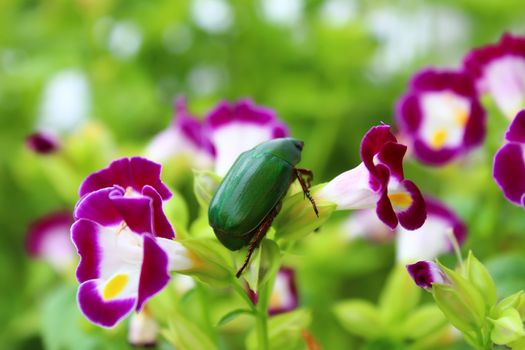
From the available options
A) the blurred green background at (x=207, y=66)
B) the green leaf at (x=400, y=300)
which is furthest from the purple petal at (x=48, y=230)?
the green leaf at (x=400, y=300)

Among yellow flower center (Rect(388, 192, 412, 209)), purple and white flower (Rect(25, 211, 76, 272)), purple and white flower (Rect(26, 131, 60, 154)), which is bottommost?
purple and white flower (Rect(25, 211, 76, 272))

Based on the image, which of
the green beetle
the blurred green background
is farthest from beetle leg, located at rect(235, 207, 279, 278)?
the blurred green background

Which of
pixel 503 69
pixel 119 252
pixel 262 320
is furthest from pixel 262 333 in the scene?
pixel 503 69

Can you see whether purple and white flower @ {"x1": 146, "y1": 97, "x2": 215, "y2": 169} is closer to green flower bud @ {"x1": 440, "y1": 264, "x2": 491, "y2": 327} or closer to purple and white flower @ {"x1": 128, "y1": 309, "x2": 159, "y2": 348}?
purple and white flower @ {"x1": 128, "y1": 309, "x2": 159, "y2": 348}

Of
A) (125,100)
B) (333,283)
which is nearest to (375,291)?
(333,283)

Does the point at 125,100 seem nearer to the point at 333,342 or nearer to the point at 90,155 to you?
the point at 90,155

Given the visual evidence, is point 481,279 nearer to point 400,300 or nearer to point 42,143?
point 400,300

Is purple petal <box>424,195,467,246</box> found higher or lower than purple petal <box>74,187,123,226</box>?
lower
